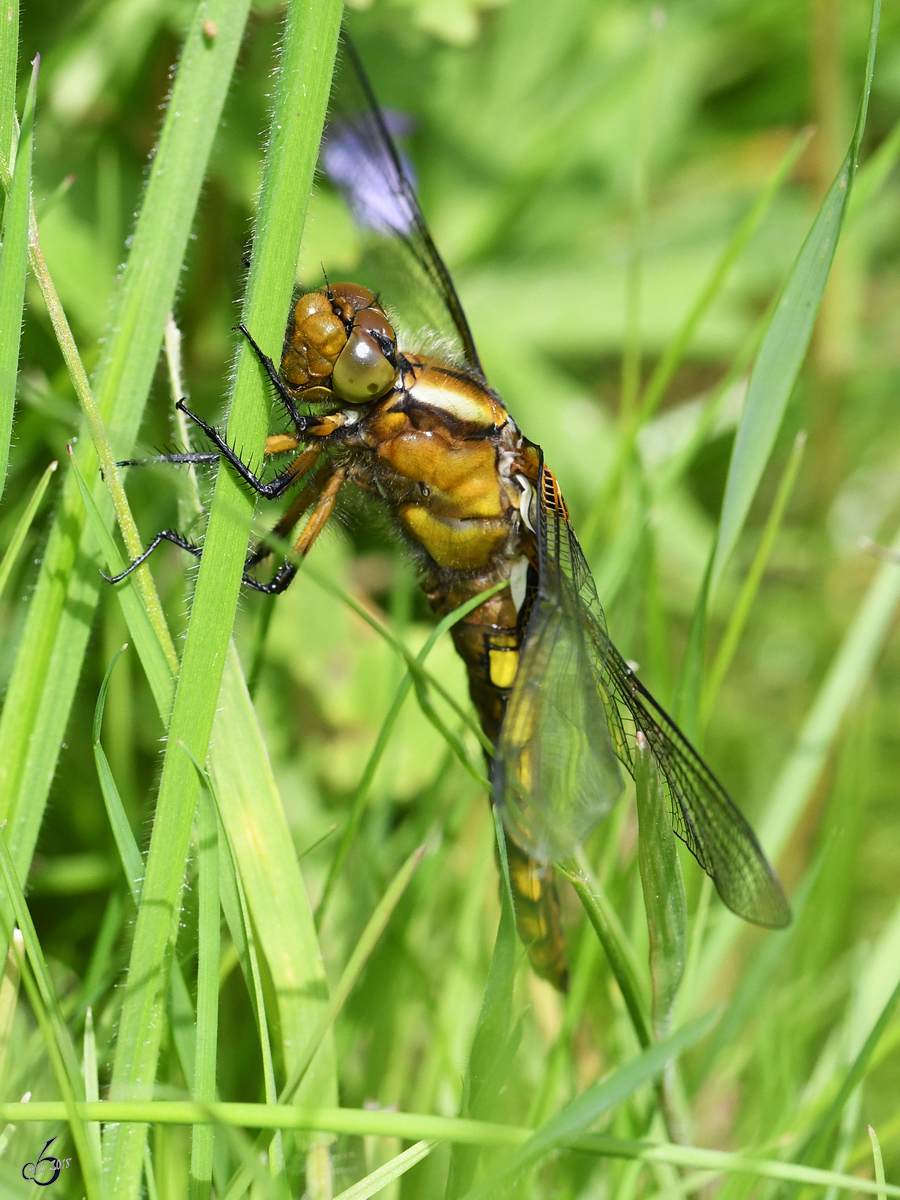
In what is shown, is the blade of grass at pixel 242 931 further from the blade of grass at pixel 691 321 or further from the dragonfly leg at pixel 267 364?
the blade of grass at pixel 691 321

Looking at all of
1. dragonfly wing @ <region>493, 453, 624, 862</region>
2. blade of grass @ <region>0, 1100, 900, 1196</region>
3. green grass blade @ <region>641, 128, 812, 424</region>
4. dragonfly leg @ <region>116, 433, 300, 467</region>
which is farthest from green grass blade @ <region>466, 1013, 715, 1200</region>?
green grass blade @ <region>641, 128, 812, 424</region>

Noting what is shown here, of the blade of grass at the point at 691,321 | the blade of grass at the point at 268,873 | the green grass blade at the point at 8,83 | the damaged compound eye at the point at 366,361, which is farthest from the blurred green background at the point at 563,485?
the green grass blade at the point at 8,83

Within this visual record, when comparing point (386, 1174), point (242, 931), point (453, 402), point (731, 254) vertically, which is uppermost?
point (731, 254)

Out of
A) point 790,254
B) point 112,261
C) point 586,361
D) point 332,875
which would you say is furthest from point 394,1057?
point 790,254

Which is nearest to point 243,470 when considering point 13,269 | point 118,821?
point 13,269

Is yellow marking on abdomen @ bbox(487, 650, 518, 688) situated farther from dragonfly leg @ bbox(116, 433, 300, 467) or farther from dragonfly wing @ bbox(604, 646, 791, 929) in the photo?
dragonfly leg @ bbox(116, 433, 300, 467)

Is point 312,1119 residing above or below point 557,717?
below

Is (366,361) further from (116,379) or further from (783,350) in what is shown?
(783,350)
